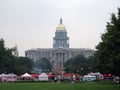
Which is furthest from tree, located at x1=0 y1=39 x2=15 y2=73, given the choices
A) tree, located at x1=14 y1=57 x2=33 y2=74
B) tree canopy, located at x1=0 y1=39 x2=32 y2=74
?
tree, located at x1=14 y1=57 x2=33 y2=74

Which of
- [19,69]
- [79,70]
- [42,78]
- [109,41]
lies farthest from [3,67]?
[109,41]

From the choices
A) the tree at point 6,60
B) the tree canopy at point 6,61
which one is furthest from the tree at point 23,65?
the tree at point 6,60

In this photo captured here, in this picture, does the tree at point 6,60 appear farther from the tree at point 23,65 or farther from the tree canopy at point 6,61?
the tree at point 23,65

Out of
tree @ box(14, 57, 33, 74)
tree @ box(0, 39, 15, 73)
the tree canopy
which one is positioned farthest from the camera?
tree @ box(14, 57, 33, 74)

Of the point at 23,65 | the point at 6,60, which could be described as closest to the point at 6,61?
the point at 6,60

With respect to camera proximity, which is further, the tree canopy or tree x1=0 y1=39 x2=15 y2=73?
the tree canopy

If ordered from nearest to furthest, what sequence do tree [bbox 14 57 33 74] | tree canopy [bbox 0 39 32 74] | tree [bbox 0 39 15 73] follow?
tree [bbox 0 39 15 73], tree canopy [bbox 0 39 32 74], tree [bbox 14 57 33 74]

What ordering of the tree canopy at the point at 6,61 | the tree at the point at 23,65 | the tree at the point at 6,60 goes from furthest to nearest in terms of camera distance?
1. the tree at the point at 23,65
2. the tree canopy at the point at 6,61
3. the tree at the point at 6,60

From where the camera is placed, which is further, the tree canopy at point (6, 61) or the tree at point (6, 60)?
the tree canopy at point (6, 61)

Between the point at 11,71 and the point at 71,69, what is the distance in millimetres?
45776

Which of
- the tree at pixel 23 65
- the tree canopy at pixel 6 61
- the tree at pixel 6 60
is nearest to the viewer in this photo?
the tree at pixel 6 60

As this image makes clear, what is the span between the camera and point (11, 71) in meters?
128

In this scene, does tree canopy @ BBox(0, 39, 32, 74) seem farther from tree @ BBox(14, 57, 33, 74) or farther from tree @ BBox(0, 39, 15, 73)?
tree @ BBox(14, 57, 33, 74)

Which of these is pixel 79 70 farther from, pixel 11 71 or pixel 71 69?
pixel 11 71
